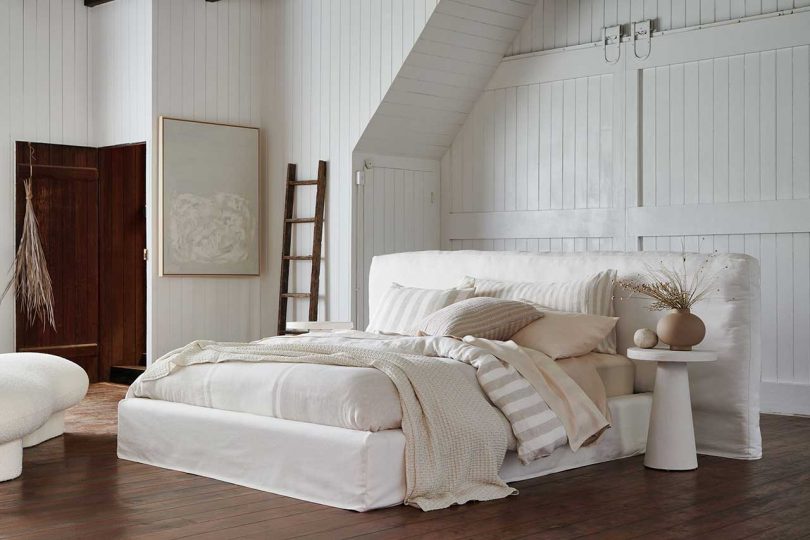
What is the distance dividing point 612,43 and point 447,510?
15.0 ft

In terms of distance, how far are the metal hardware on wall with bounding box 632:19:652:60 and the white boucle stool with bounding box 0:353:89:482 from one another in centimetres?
430

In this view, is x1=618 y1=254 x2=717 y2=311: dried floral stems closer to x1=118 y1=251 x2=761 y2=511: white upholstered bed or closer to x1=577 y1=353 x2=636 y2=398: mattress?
x1=118 y1=251 x2=761 y2=511: white upholstered bed

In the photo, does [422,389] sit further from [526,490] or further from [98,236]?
[98,236]

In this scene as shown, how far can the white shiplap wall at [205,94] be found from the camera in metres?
7.80

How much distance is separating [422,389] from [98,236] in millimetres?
5042

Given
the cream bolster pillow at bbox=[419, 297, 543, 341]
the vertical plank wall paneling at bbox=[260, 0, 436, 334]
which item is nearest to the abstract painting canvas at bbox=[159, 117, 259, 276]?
the vertical plank wall paneling at bbox=[260, 0, 436, 334]

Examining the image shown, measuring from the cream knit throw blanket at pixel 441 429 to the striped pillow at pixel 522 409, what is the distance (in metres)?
0.06

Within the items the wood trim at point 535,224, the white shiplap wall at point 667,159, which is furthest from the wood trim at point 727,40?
the wood trim at point 535,224

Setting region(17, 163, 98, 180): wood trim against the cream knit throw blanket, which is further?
region(17, 163, 98, 180): wood trim

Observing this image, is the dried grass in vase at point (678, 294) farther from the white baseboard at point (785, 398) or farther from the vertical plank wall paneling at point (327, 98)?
the vertical plank wall paneling at point (327, 98)

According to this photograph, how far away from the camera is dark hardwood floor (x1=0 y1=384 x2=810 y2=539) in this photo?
3.46 m

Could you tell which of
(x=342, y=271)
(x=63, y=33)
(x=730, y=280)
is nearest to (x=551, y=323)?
(x=730, y=280)

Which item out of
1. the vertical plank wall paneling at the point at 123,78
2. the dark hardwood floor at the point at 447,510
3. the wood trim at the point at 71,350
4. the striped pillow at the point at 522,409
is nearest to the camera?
the dark hardwood floor at the point at 447,510

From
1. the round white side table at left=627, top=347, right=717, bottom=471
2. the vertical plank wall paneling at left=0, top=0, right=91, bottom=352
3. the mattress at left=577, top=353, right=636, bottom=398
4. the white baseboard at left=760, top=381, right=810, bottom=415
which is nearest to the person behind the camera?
the round white side table at left=627, top=347, right=717, bottom=471
